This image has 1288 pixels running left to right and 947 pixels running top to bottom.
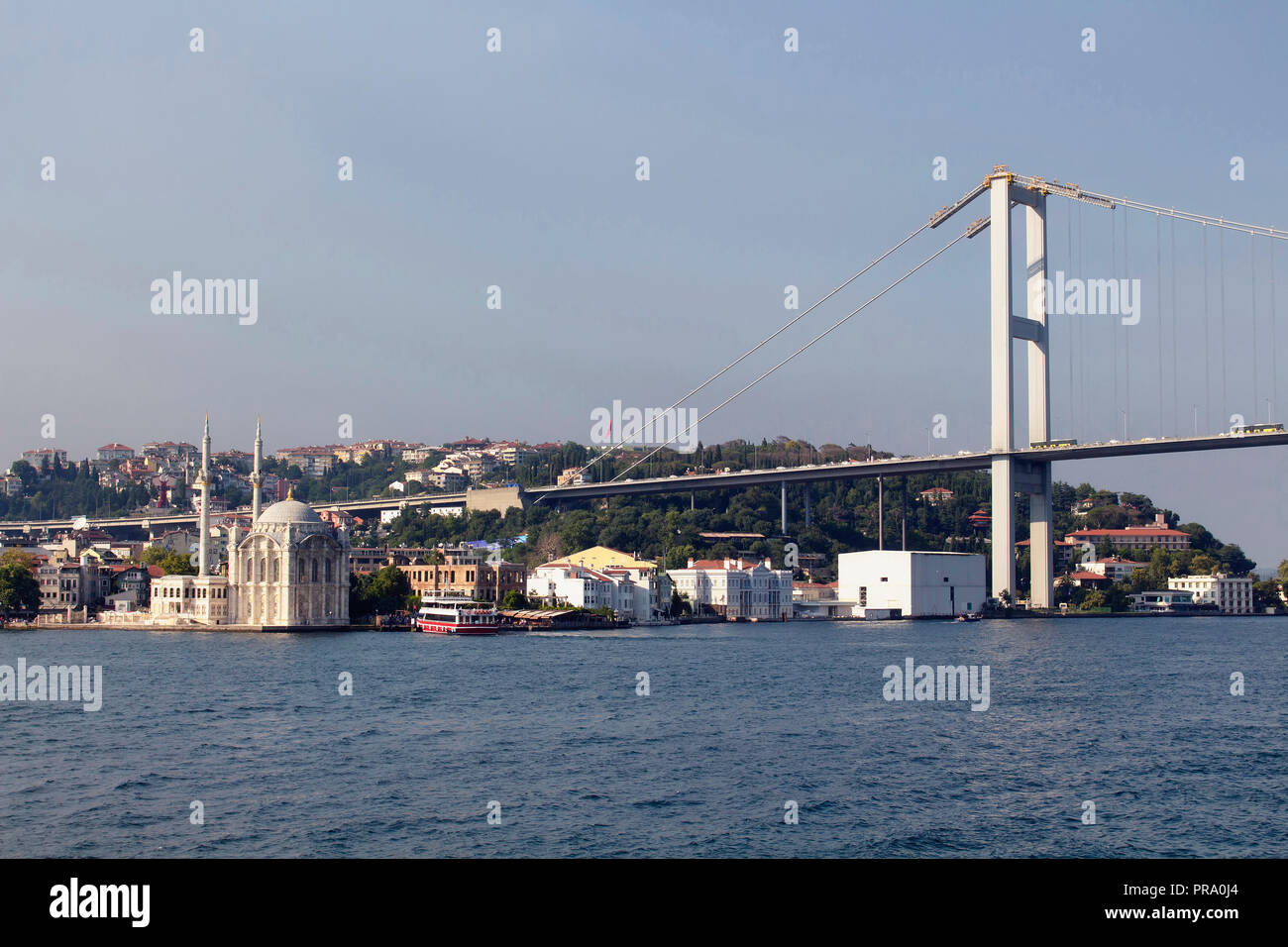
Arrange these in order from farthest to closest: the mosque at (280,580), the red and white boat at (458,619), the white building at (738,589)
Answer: the white building at (738,589), the mosque at (280,580), the red and white boat at (458,619)

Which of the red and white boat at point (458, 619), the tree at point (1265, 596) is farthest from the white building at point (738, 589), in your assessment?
the tree at point (1265, 596)

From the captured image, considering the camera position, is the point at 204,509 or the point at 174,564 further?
the point at 174,564

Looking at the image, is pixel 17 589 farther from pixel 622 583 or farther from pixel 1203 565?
pixel 1203 565

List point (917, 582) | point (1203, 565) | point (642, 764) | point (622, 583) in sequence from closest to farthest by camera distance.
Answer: point (642, 764), point (622, 583), point (917, 582), point (1203, 565)

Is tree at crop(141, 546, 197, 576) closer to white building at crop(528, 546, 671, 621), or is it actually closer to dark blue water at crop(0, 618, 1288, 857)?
white building at crop(528, 546, 671, 621)

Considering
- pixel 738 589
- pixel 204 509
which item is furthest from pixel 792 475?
pixel 204 509

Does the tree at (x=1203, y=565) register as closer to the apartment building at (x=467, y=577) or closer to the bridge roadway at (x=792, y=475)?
the bridge roadway at (x=792, y=475)

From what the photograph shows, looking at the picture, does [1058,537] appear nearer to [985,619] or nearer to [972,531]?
[972,531]
